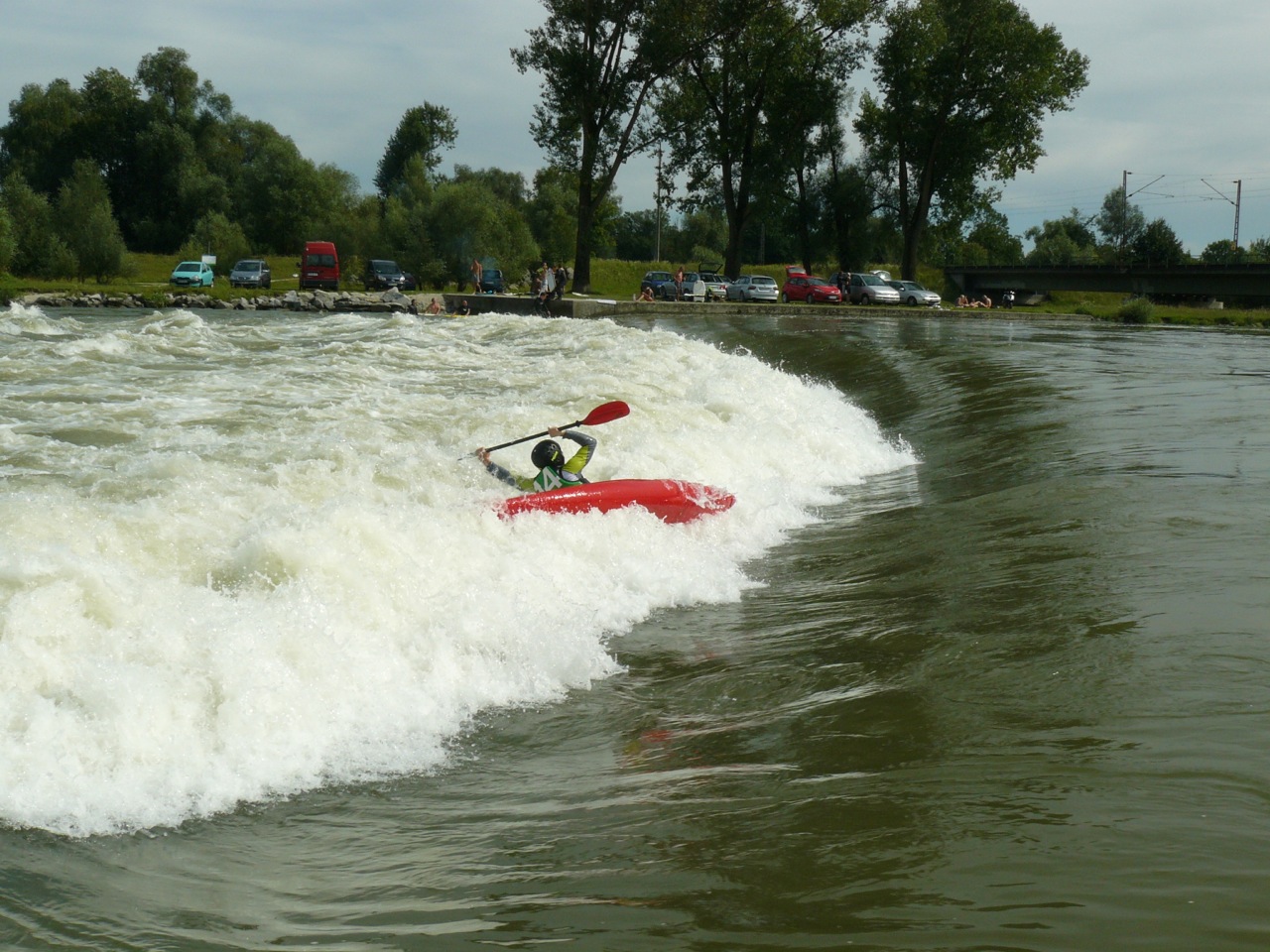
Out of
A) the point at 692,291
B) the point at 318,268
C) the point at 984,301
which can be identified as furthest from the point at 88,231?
the point at 984,301

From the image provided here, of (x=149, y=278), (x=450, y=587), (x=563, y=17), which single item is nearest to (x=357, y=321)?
(x=563, y=17)

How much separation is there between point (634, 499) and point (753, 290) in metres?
36.9

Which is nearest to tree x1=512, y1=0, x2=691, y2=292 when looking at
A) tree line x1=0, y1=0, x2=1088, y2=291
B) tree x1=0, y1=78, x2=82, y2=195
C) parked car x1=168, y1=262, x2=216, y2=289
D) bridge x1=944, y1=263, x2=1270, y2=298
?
tree line x1=0, y1=0, x2=1088, y2=291

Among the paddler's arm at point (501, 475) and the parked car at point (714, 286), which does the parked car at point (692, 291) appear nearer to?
the parked car at point (714, 286)

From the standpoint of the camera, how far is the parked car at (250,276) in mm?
44812

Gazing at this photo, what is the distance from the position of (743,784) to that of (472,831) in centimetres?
105

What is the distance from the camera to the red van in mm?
43562

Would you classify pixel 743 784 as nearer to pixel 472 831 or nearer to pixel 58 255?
pixel 472 831

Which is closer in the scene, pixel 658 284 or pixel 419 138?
pixel 658 284

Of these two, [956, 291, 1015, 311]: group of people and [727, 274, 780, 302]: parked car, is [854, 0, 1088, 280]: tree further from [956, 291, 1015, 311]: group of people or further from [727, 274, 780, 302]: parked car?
[727, 274, 780, 302]: parked car

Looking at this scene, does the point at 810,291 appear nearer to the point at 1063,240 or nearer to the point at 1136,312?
the point at 1136,312

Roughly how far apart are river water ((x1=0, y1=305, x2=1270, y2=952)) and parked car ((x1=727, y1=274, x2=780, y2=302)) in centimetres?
3391

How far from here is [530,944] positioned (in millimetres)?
3334

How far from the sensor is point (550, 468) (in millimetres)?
9312
